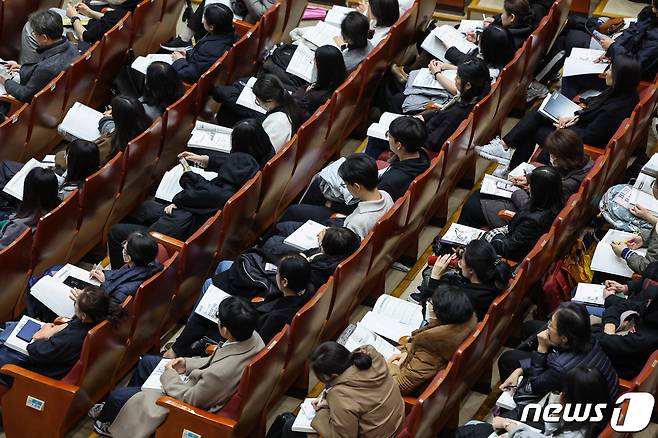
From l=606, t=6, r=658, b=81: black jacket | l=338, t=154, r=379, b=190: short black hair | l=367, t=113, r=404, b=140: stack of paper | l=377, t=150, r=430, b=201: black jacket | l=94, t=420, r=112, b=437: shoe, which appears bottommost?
l=94, t=420, r=112, b=437: shoe

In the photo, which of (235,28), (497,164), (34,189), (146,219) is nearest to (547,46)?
(497,164)

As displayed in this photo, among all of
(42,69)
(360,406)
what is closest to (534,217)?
(360,406)

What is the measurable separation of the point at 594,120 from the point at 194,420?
2.29 m

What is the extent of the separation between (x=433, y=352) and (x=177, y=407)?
882 mm

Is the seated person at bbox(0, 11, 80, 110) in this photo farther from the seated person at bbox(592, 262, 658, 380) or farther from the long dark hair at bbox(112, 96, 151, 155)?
the seated person at bbox(592, 262, 658, 380)

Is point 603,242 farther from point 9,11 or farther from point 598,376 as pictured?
point 9,11

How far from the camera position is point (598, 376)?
3.70m

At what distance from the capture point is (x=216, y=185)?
5.05 metres

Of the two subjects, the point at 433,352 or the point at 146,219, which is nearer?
the point at 433,352

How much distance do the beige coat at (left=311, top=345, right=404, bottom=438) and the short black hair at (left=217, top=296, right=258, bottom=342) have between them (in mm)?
391

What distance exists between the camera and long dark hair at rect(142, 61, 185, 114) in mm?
5508

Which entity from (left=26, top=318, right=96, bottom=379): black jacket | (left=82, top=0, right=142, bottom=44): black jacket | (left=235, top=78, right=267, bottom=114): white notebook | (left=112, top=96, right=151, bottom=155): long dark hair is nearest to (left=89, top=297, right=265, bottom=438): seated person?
(left=26, top=318, right=96, bottom=379): black jacket

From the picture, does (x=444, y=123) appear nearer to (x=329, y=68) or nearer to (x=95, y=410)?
(x=329, y=68)

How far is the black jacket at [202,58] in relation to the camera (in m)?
5.99
